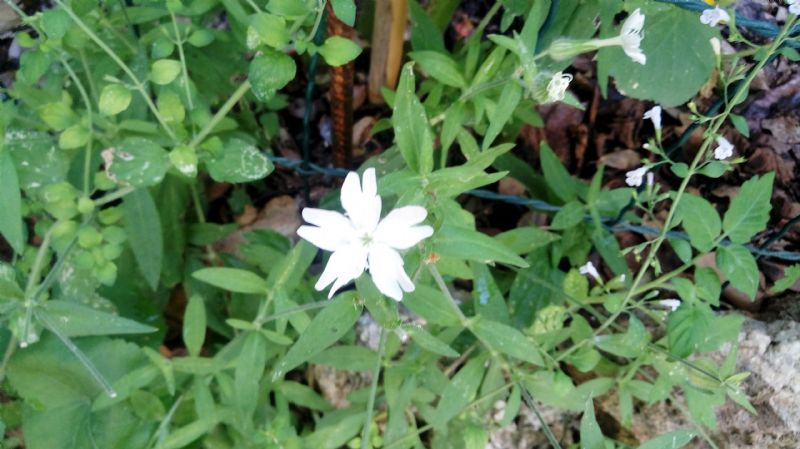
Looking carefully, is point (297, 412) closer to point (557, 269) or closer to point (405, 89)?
point (557, 269)

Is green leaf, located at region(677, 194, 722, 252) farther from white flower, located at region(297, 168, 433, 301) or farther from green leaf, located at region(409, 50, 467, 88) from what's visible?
white flower, located at region(297, 168, 433, 301)

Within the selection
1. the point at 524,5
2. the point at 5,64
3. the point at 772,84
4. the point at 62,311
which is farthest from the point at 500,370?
the point at 5,64

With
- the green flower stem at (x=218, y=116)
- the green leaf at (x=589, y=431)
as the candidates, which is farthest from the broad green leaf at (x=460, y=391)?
the green flower stem at (x=218, y=116)

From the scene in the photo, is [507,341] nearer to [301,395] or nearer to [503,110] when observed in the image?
[503,110]

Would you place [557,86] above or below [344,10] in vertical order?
below

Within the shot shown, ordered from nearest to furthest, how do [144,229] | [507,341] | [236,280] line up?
[507,341] < [236,280] < [144,229]

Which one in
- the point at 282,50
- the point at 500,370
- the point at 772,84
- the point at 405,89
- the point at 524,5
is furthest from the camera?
the point at 772,84

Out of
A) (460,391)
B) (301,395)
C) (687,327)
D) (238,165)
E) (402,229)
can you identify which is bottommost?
(301,395)

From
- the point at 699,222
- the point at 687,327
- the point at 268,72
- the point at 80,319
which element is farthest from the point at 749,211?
the point at 80,319
